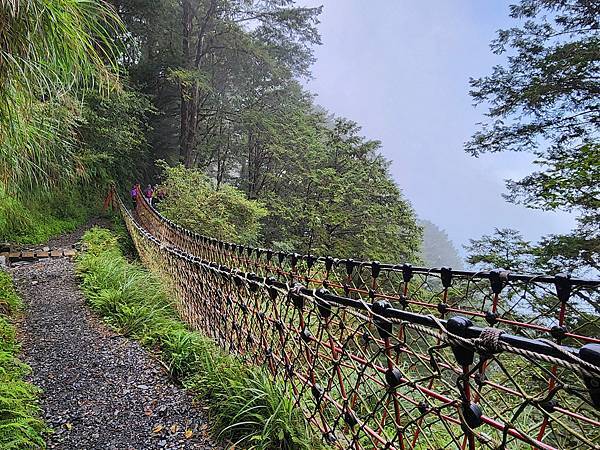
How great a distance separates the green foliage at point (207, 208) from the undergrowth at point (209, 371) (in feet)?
11.6

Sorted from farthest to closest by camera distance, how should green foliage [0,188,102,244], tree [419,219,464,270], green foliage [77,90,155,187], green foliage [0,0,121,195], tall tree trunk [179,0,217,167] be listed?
tree [419,219,464,270] < tall tree trunk [179,0,217,167] < green foliage [77,90,155,187] < green foliage [0,188,102,244] < green foliage [0,0,121,195]

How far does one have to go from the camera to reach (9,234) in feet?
22.8

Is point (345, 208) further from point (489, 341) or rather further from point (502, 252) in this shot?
point (489, 341)

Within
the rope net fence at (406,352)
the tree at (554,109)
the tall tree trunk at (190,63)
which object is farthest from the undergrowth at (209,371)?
the tall tree trunk at (190,63)

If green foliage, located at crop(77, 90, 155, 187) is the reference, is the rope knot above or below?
below

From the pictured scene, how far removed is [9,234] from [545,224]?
12766 centimetres

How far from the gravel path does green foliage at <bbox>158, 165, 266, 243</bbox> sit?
4.41 metres

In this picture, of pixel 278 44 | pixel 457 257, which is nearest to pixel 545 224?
pixel 457 257

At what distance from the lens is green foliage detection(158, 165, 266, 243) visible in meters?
7.95

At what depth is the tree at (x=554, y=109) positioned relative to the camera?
4.68 meters

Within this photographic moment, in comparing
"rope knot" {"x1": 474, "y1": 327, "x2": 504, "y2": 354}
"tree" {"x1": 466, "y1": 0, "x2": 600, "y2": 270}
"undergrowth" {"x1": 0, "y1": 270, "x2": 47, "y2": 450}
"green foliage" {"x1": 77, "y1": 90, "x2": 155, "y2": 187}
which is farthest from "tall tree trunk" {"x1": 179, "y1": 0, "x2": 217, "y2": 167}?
"rope knot" {"x1": 474, "y1": 327, "x2": 504, "y2": 354}

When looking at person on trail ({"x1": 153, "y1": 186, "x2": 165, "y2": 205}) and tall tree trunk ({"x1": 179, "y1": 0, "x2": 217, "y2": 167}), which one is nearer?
person on trail ({"x1": 153, "y1": 186, "x2": 165, "y2": 205})

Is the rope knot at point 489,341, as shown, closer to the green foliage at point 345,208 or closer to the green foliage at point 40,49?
the green foliage at point 40,49

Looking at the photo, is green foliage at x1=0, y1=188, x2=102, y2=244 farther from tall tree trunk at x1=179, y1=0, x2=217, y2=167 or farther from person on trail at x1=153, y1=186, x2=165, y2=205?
tall tree trunk at x1=179, y1=0, x2=217, y2=167
